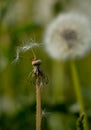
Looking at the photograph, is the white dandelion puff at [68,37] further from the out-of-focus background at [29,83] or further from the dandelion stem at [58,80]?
the dandelion stem at [58,80]

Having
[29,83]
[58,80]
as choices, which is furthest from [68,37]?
[58,80]

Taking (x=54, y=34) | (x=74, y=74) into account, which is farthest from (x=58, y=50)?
(x=74, y=74)

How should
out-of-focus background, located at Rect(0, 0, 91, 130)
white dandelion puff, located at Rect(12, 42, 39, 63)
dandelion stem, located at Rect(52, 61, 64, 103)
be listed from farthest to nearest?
dandelion stem, located at Rect(52, 61, 64, 103) → out-of-focus background, located at Rect(0, 0, 91, 130) → white dandelion puff, located at Rect(12, 42, 39, 63)

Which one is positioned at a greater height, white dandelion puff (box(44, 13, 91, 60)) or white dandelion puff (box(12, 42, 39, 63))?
white dandelion puff (box(44, 13, 91, 60))

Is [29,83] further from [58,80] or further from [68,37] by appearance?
[68,37]

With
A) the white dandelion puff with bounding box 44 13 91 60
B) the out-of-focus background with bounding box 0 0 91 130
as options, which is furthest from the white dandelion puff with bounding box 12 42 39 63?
the white dandelion puff with bounding box 44 13 91 60

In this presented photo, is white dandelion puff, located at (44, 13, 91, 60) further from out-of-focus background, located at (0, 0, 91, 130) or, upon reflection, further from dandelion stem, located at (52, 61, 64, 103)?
dandelion stem, located at (52, 61, 64, 103)
